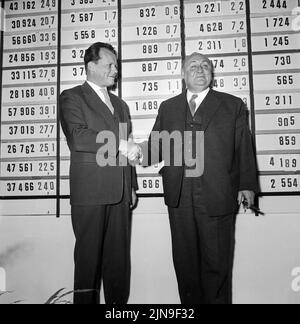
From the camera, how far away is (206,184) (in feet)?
6.38

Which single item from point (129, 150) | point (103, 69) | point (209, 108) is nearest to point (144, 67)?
point (103, 69)

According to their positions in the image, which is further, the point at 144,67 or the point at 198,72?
the point at 144,67

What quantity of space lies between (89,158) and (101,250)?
21.7 inches

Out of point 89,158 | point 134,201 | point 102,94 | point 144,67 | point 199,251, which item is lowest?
point 199,251

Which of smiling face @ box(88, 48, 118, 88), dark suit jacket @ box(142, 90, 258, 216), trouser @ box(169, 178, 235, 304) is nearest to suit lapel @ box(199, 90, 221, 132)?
dark suit jacket @ box(142, 90, 258, 216)

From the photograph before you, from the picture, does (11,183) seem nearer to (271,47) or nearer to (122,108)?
(122,108)

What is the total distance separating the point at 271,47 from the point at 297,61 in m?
0.21

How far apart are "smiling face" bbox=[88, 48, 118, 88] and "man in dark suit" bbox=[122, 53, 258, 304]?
17.6 inches

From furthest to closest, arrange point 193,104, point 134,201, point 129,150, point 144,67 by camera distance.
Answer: point 144,67, point 134,201, point 193,104, point 129,150

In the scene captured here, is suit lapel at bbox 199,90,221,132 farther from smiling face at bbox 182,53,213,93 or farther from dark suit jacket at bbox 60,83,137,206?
dark suit jacket at bbox 60,83,137,206

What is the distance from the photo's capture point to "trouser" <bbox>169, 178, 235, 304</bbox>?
1939mm

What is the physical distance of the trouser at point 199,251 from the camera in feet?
6.36

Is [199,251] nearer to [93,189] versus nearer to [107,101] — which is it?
[93,189]

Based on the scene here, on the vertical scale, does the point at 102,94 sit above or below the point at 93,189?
above
